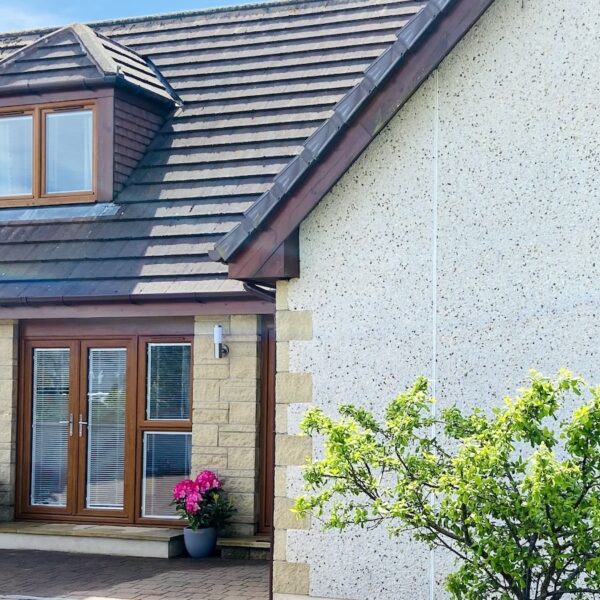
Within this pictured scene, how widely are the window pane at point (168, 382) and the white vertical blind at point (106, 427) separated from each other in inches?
13.6

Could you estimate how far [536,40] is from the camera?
8.55 metres

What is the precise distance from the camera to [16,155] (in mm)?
14727

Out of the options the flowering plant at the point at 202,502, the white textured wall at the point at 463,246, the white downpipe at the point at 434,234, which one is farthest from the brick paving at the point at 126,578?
the white downpipe at the point at 434,234

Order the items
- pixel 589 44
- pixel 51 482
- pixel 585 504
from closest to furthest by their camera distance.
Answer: pixel 585 504
pixel 589 44
pixel 51 482

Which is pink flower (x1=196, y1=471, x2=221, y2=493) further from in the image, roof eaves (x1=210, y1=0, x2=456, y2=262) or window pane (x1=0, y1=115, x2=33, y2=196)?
window pane (x1=0, y1=115, x2=33, y2=196)

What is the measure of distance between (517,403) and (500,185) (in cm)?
304

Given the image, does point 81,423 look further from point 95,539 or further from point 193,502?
point 193,502

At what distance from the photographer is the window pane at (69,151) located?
14383 mm

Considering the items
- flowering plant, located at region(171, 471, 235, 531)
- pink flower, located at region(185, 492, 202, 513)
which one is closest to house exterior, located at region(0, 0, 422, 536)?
flowering plant, located at region(171, 471, 235, 531)

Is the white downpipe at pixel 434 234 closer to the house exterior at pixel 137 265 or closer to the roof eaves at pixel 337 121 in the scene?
the roof eaves at pixel 337 121

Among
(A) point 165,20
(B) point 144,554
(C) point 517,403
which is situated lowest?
(B) point 144,554

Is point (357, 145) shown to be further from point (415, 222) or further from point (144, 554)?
point (144, 554)

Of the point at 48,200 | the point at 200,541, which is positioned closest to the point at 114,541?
the point at 200,541

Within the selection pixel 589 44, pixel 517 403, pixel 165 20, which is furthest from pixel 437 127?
pixel 165 20
